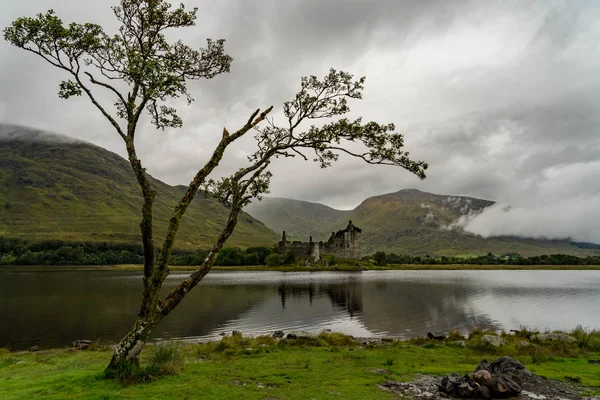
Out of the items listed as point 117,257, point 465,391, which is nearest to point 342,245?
point 117,257

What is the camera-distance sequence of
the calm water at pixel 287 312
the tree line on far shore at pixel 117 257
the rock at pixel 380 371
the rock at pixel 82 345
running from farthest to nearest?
the tree line on far shore at pixel 117 257 < the calm water at pixel 287 312 < the rock at pixel 82 345 < the rock at pixel 380 371

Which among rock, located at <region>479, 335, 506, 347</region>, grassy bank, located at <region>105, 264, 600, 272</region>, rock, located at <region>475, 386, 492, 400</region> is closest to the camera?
rock, located at <region>475, 386, 492, 400</region>

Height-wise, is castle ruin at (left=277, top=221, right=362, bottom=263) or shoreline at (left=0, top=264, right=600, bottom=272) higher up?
castle ruin at (left=277, top=221, right=362, bottom=263)

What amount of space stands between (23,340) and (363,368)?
29832 mm

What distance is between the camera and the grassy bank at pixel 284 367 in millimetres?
12391

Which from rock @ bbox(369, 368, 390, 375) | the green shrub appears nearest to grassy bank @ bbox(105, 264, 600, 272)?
rock @ bbox(369, 368, 390, 375)

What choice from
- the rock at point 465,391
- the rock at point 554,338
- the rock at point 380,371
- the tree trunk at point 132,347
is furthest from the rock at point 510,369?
the tree trunk at point 132,347

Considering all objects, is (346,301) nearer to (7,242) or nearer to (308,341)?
(308,341)

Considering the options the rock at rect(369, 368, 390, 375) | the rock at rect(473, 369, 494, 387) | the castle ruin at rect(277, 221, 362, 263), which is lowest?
the rock at rect(369, 368, 390, 375)

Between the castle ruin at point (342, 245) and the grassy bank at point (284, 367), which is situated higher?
the castle ruin at point (342, 245)

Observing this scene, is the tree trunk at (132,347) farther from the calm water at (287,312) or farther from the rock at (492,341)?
the rock at (492,341)

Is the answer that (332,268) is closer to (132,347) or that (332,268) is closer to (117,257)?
(117,257)

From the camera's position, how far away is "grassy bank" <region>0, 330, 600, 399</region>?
40.7ft

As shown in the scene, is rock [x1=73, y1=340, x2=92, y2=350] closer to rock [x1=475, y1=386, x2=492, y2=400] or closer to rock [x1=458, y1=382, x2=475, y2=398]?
rock [x1=458, y1=382, x2=475, y2=398]
